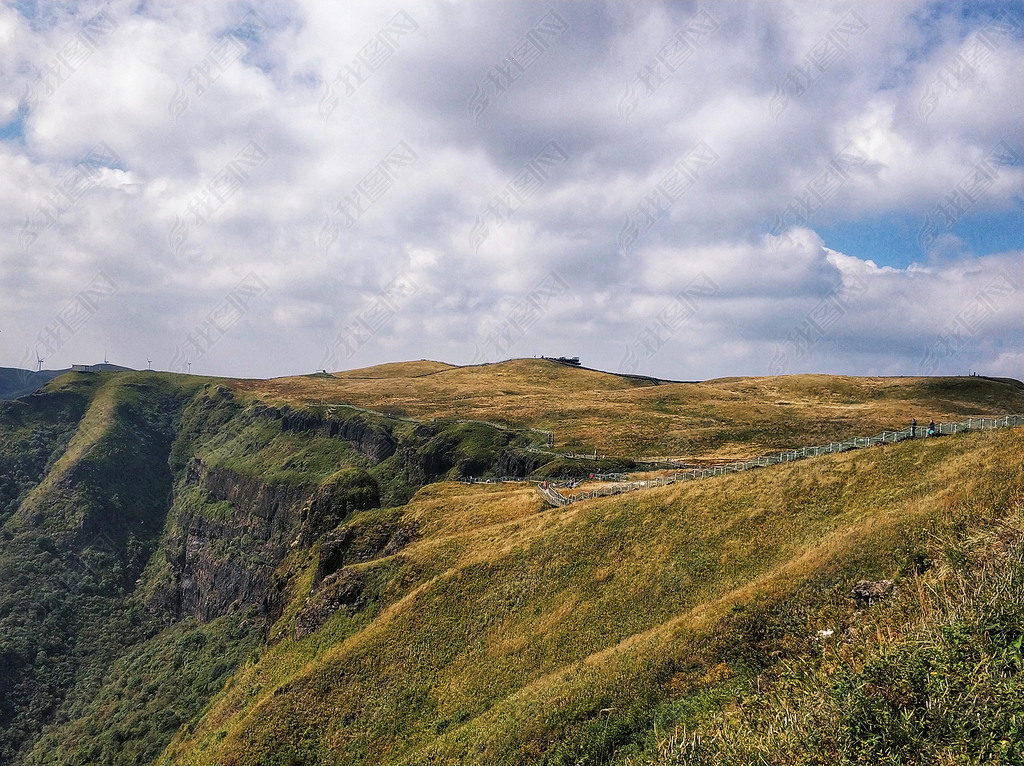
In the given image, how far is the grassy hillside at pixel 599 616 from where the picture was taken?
2842 cm

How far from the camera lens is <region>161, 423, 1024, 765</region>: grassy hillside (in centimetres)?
2842

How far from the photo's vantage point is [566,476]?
94.1 m

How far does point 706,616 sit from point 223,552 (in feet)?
503

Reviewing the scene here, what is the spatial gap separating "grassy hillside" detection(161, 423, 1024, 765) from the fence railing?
277 centimetres

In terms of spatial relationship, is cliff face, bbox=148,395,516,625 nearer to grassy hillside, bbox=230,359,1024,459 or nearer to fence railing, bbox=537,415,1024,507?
grassy hillside, bbox=230,359,1024,459

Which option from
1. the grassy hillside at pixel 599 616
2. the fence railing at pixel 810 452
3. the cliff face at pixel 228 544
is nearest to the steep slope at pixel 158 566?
the cliff face at pixel 228 544

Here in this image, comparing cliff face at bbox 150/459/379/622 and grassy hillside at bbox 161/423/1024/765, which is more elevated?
grassy hillside at bbox 161/423/1024/765

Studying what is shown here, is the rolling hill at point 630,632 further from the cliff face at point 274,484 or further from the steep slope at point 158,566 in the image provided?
the cliff face at point 274,484

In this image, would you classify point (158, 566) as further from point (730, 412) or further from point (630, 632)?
point (630, 632)

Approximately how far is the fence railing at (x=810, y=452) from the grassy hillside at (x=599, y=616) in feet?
9.09

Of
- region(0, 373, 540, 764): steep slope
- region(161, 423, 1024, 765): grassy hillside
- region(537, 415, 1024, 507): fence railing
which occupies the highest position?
region(537, 415, 1024, 507): fence railing

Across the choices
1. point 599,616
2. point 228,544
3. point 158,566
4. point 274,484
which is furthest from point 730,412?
point 158,566

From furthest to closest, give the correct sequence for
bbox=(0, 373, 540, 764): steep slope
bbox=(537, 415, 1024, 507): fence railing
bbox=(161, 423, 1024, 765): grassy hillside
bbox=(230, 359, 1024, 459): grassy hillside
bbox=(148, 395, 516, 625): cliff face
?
bbox=(148, 395, 516, 625): cliff face → bbox=(230, 359, 1024, 459): grassy hillside → bbox=(0, 373, 540, 764): steep slope → bbox=(537, 415, 1024, 507): fence railing → bbox=(161, 423, 1024, 765): grassy hillside

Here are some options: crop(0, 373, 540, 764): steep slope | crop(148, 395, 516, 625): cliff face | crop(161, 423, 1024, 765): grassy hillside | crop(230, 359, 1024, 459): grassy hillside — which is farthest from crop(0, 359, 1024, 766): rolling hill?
crop(148, 395, 516, 625): cliff face
